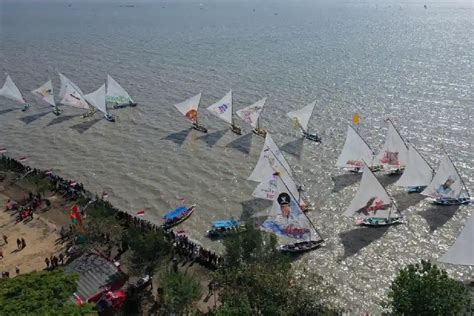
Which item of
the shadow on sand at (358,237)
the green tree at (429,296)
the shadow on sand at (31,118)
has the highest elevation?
the green tree at (429,296)

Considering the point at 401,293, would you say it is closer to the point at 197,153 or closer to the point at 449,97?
the point at 197,153

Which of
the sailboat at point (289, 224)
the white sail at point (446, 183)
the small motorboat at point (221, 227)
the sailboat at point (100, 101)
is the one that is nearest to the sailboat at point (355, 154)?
the white sail at point (446, 183)

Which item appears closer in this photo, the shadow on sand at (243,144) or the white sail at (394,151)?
the white sail at (394,151)

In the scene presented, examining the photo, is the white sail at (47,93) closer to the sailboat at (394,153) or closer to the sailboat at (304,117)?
the sailboat at (304,117)

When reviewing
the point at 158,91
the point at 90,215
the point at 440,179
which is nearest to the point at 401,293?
the point at 440,179

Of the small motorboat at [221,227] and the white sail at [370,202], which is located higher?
the white sail at [370,202]

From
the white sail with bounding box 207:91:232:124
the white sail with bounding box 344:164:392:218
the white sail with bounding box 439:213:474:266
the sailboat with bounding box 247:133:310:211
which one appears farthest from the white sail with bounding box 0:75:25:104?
the white sail with bounding box 439:213:474:266

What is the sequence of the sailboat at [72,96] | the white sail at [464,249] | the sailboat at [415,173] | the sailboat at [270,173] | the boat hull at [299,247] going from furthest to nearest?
the sailboat at [72,96] < the sailboat at [415,173] < the sailboat at [270,173] < the boat hull at [299,247] < the white sail at [464,249]
